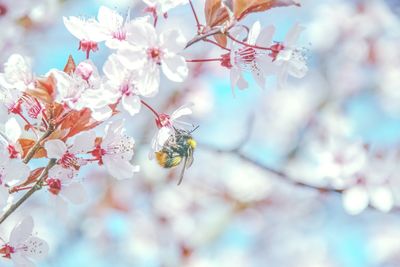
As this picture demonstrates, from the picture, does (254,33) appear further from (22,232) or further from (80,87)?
(22,232)

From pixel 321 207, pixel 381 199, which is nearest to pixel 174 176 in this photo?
pixel 321 207

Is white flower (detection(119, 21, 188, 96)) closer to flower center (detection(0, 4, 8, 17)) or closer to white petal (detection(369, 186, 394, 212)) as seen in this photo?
flower center (detection(0, 4, 8, 17))

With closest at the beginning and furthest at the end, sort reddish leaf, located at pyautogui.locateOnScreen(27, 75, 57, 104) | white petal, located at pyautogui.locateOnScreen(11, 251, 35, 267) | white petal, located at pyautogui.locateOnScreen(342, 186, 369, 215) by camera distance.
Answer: reddish leaf, located at pyautogui.locateOnScreen(27, 75, 57, 104), white petal, located at pyautogui.locateOnScreen(11, 251, 35, 267), white petal, located at pyautogui.locateOnScreen(342, 186, 369, 215)

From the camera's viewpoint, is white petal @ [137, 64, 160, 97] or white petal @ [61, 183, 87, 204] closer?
white petal @ [137, 64, 160, 97]

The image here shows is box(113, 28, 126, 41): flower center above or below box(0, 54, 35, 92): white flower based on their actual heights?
above

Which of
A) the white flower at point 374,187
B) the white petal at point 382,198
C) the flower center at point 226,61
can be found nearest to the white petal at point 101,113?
the flower center at point 226,61

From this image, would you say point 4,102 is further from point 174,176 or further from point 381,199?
point 174,176

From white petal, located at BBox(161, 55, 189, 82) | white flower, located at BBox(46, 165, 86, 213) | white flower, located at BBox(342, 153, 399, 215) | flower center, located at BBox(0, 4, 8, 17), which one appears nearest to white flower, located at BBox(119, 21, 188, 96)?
white petal, located at BBox(161, 55, 189, 82)
